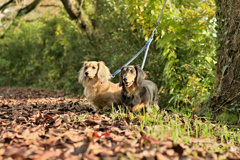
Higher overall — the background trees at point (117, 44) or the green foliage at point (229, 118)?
the background trees at point (117, 44)

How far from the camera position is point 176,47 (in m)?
4.75

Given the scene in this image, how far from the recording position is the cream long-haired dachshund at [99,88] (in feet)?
13.4

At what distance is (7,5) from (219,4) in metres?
13.1

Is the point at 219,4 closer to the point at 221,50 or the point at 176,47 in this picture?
the point at 221,50

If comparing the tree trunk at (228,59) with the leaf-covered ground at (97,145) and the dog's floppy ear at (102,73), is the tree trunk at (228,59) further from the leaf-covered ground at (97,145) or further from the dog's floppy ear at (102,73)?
the dog's floppy ear at (102,73)

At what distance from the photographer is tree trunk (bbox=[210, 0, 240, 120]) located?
11.4 ft

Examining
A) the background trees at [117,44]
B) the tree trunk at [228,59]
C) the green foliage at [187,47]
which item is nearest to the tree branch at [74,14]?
the background trees at [117,44]

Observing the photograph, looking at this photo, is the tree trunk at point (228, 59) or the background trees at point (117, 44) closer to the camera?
the tree trunk at point (228, 59)

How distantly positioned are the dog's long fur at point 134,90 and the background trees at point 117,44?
0.79m

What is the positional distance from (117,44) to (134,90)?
2.92 metres

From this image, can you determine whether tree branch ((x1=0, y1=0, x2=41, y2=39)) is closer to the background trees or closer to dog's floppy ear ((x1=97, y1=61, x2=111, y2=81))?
the background trees

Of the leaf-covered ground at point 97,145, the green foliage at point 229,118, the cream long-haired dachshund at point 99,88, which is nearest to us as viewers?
the leaf-covered ground at point 97,145

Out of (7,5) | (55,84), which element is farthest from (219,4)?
(7,5)

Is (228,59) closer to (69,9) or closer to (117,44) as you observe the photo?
(117,44)
